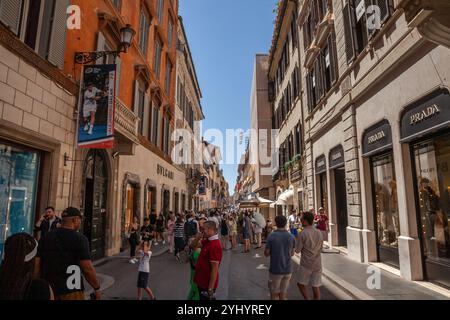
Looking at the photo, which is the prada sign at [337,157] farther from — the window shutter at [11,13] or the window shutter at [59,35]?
the window shutter at [11,13]

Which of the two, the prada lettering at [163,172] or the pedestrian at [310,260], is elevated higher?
the prada lettering at [163,172]


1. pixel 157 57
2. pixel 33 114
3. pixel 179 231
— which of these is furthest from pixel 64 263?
pixel 157 57

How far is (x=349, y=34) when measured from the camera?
1129 centimetres

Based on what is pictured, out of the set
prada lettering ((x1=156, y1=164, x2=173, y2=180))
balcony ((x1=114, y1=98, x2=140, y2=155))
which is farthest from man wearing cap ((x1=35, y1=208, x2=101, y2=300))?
prada lettering ((x1=156, y1=164, x2=173, y2=180))

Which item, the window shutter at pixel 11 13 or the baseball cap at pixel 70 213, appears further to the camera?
the window shutter at pixel 11 13

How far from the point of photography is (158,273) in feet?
29.7

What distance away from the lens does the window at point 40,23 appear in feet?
22.2

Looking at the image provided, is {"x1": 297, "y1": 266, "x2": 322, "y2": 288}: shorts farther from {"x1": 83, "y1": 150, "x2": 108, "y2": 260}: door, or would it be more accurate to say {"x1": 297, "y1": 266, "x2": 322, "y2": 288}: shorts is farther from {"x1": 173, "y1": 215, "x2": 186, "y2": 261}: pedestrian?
{"x1": 83, "y1": 150, "x2": 108, "y2": 260}: door

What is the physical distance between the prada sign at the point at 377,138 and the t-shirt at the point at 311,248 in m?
4.88

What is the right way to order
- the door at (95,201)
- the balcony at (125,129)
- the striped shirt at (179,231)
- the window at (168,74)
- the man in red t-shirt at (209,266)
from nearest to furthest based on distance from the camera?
the man in red t-shirt at (209,266) → the door at (95,201) → the balcony at (125,129) → the striped shirt at (179,231) → the window at (168,74)

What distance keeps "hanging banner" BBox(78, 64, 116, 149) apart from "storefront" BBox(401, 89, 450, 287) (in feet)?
27.5

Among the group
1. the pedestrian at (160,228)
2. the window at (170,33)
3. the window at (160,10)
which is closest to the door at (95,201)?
the pedestrian at (160,228)

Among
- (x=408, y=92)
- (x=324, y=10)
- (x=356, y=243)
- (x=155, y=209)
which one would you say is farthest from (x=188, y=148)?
(x=408, y=92)

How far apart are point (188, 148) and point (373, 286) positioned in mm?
26790
